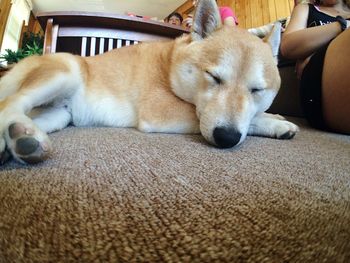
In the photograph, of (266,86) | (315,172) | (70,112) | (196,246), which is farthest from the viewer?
(70,112)

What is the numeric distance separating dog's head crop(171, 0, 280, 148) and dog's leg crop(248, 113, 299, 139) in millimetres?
37

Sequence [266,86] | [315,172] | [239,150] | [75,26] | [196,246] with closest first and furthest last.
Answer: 1. [196,246]
2. [315,172]
3. [239,150]
4. [266,86]
5. [75,26]

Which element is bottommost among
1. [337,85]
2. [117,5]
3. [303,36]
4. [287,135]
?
[287,135]

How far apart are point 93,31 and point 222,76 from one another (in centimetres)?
109

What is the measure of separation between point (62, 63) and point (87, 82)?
119mm

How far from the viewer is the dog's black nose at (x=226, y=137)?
2.26 ft

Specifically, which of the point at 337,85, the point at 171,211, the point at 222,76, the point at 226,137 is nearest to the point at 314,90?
the point at 337,85

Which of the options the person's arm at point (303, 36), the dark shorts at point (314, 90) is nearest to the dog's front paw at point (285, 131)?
the dark shorts at point (314, 90)

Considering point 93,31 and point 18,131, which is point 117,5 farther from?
point 18,131

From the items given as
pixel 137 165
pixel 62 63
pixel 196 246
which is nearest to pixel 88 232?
pixel 196 246

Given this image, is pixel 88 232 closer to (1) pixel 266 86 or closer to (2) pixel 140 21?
(1) pixel 266 86

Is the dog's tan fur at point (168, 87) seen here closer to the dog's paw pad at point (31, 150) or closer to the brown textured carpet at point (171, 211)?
the dog's paw pad at point (31, 150)

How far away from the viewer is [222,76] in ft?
2.68

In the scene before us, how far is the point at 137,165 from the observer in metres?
0.47
